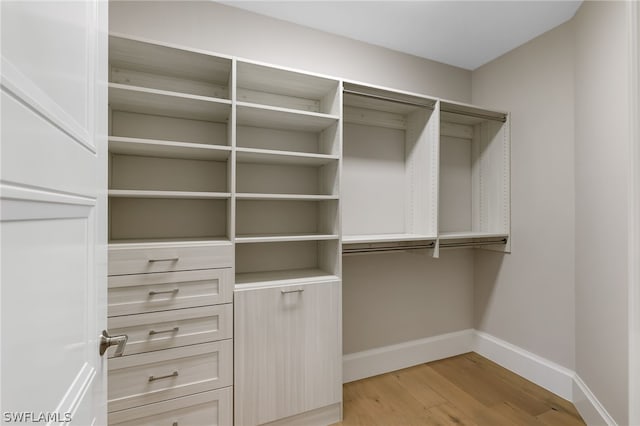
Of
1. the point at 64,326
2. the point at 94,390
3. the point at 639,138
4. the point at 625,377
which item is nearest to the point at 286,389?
the point at 94,390

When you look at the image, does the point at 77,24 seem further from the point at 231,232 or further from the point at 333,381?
the point at 333,381

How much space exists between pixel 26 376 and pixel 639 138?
1948 mm

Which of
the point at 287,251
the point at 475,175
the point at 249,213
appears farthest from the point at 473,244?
the point at 249,213

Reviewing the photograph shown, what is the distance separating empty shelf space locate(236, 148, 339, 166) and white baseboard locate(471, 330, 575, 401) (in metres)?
2.12

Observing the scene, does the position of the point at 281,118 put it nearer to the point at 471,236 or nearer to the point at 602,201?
the point at 471,236

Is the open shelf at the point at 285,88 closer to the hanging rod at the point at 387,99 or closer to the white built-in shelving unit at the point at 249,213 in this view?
the white built-in shelving unit at the point at 249,213

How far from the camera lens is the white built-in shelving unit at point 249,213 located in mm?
1446

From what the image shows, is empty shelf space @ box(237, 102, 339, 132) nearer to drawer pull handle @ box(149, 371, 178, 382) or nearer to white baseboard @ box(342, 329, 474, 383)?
drawer pull handle @ box(149, 371, 178, 382)

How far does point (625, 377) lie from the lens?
147 centimetres

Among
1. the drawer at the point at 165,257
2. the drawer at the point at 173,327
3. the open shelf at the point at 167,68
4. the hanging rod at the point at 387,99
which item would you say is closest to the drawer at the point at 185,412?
the drawer at the point at 173,327

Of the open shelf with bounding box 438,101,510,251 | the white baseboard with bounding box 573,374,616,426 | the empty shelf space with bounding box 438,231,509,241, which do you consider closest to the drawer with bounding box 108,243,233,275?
the empty shelf space with bounding box 438,231,509,241

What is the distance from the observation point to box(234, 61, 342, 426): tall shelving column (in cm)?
161

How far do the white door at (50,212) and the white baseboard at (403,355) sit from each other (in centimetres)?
187

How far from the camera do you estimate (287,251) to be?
206 cm
